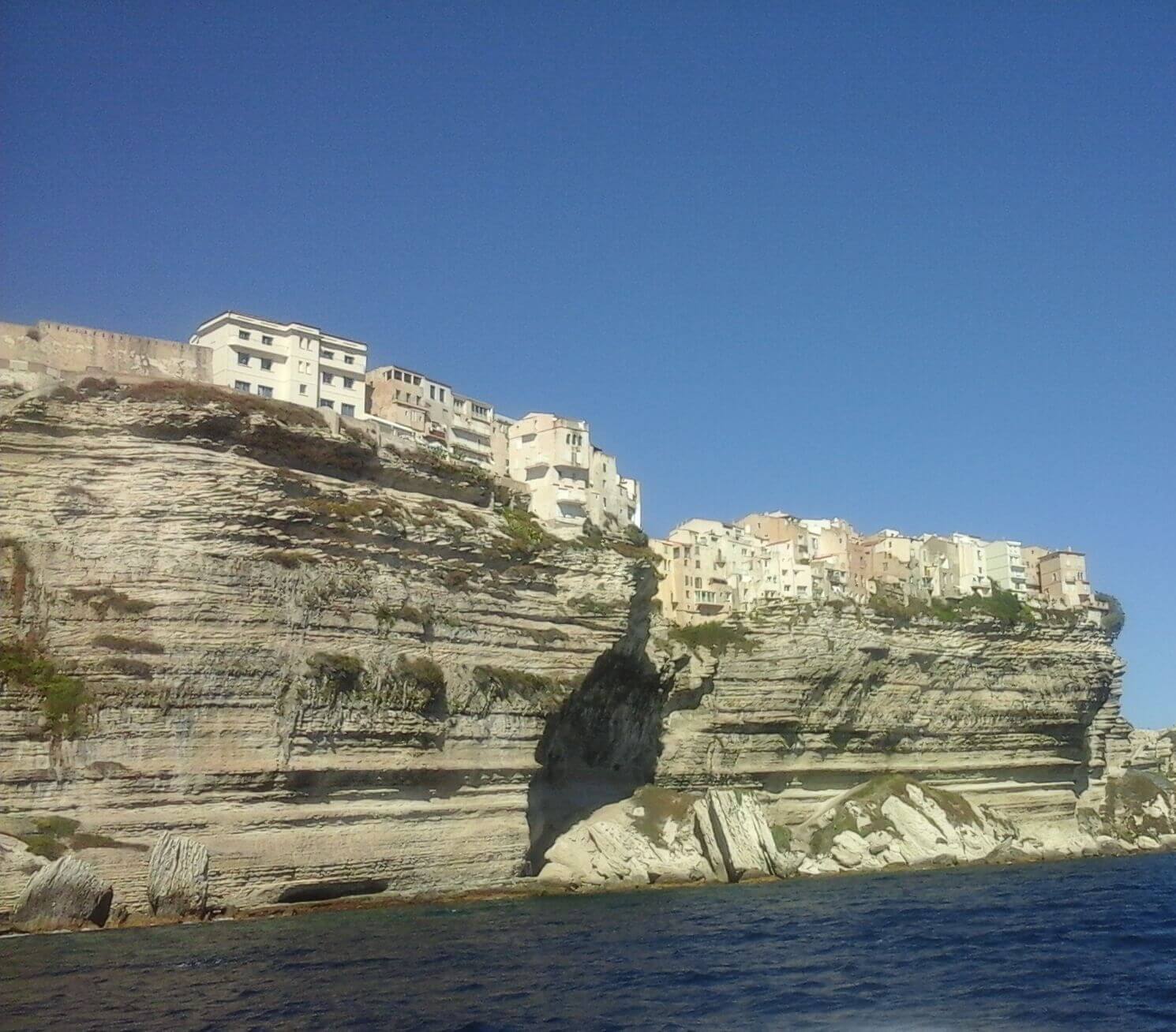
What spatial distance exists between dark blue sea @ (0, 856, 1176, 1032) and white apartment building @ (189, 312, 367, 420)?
952 inches

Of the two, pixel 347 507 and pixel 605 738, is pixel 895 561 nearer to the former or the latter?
pixel 605 738

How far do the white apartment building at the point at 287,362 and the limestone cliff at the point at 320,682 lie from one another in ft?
27.7

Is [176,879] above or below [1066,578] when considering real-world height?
below

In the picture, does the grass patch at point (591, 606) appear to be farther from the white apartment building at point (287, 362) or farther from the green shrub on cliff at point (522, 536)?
the white apartment building at point (287, 362)

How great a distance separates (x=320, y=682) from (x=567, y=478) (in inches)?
1127

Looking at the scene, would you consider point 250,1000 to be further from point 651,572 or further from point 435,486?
point 651,572

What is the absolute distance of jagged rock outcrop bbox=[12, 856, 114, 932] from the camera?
103 ft

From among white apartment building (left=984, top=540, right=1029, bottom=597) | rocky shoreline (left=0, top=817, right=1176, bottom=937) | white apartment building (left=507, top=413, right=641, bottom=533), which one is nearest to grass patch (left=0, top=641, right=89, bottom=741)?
rocky shoreline (left=0, top=817, right=1176, bottom=937)

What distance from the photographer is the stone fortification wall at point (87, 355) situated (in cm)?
4059

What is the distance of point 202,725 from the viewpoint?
36.7 meters

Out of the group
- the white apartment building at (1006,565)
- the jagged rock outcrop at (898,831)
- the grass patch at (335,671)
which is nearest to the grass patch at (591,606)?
the grass patch at (335,671)

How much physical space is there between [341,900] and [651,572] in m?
21.5

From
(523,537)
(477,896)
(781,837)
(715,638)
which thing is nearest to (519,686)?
(523,537)

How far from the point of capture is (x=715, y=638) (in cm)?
6025
